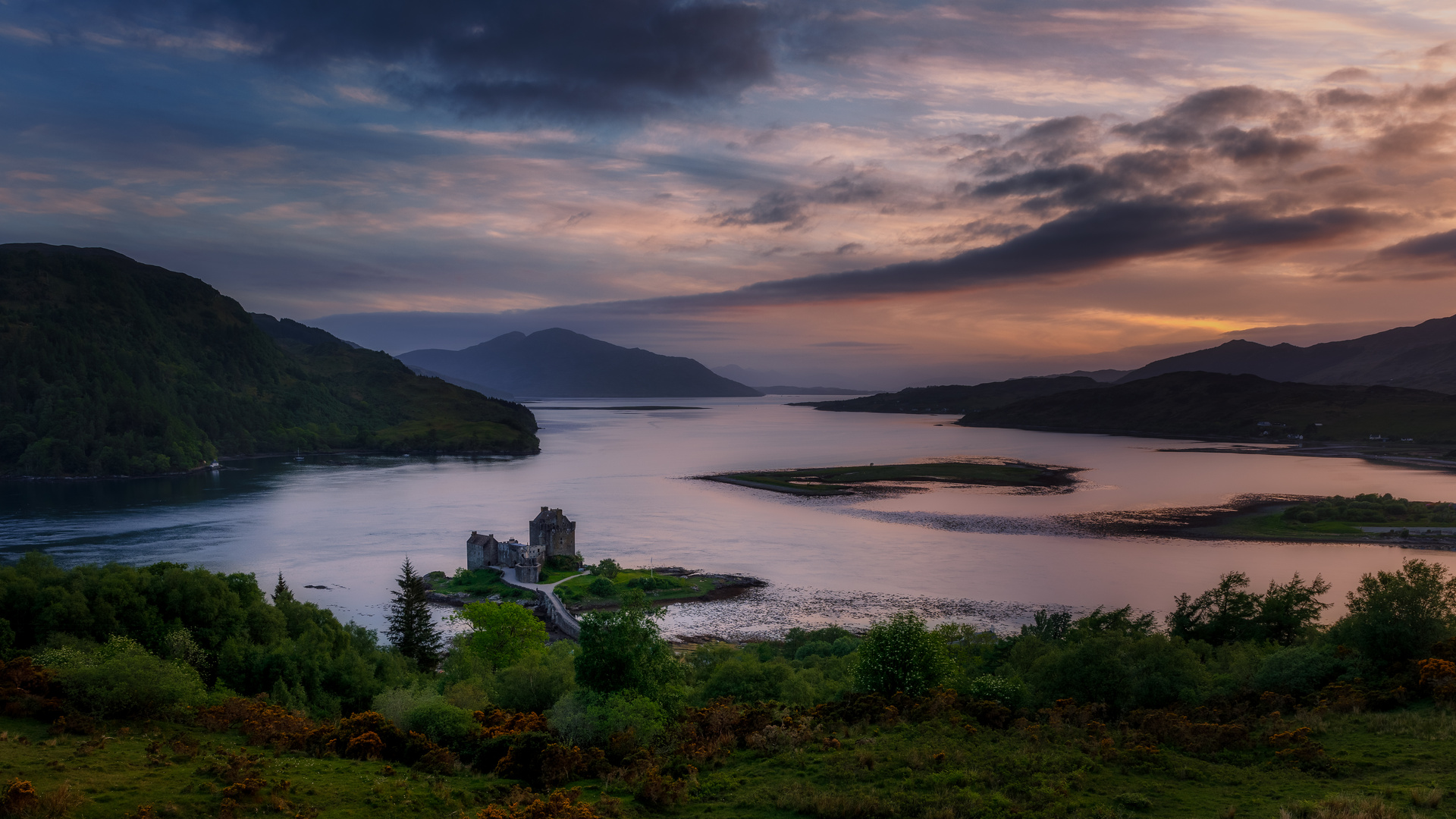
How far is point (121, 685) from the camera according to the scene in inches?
713

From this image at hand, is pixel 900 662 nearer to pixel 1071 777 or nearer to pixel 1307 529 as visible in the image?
pixel 1071 777

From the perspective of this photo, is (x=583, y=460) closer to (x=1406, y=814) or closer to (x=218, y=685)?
(x=218, y=685)

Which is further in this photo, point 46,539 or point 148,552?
point 46,539

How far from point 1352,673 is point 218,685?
34283 millimetres

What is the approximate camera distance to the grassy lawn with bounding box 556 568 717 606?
2422 inches

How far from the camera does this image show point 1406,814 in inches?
501

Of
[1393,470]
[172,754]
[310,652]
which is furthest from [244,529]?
[1393,470]

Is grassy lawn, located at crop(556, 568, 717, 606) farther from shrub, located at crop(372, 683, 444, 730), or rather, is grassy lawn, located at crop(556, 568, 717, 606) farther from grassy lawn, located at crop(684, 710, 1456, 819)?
grassy lawn, located at crop(684, 710, 1456, 819)

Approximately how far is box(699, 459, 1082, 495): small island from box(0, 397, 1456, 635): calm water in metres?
5.26

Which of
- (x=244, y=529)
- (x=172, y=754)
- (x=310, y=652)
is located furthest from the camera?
(x=244, y=529)

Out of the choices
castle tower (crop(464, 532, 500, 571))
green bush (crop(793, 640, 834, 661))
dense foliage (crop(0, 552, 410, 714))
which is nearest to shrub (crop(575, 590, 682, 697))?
dense foliage (crop(0, 552, 410, 714))

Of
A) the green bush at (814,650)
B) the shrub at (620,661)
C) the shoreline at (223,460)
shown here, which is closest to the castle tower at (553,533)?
the green bush at (814,650)

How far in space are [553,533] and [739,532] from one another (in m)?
25.2

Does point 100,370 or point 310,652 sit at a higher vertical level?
point 100,370
